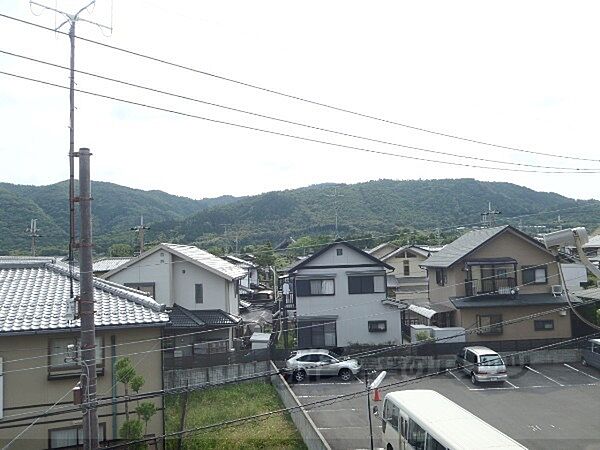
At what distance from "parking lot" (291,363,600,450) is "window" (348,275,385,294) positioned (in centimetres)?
664

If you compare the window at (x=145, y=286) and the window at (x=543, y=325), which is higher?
the window at (x=145, y=286)

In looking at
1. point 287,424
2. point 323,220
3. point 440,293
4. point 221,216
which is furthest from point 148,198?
point 287,424

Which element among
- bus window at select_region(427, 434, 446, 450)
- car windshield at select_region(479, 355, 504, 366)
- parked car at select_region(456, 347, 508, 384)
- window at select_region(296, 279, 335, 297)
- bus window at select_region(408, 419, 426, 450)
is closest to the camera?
bus window at select_region(427, 434, 446, 450)

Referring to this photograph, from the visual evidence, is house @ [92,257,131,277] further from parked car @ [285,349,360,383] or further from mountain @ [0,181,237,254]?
parked car @ [285,349,360,383]

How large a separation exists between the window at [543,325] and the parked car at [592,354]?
2.91m

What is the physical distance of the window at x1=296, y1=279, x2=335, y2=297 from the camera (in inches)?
1144

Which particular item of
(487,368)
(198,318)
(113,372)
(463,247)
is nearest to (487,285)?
(463,247)

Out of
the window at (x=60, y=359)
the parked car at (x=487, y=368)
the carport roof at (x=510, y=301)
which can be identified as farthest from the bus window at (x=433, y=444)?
the carport roof at (x=510, y=301)

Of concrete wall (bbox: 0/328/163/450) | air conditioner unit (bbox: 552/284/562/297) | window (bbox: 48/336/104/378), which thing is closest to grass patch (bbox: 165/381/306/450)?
concrete wall (bbox: 0/328/163/450)

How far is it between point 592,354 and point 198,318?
18.4 meters

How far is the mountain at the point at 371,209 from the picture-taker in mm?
85125

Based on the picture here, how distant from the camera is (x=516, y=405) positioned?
58.4ft

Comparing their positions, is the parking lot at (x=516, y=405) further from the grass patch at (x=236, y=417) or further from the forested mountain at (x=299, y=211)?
the forested mountain at (x=299, y=211)

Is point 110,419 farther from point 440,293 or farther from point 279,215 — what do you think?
point 279,215
